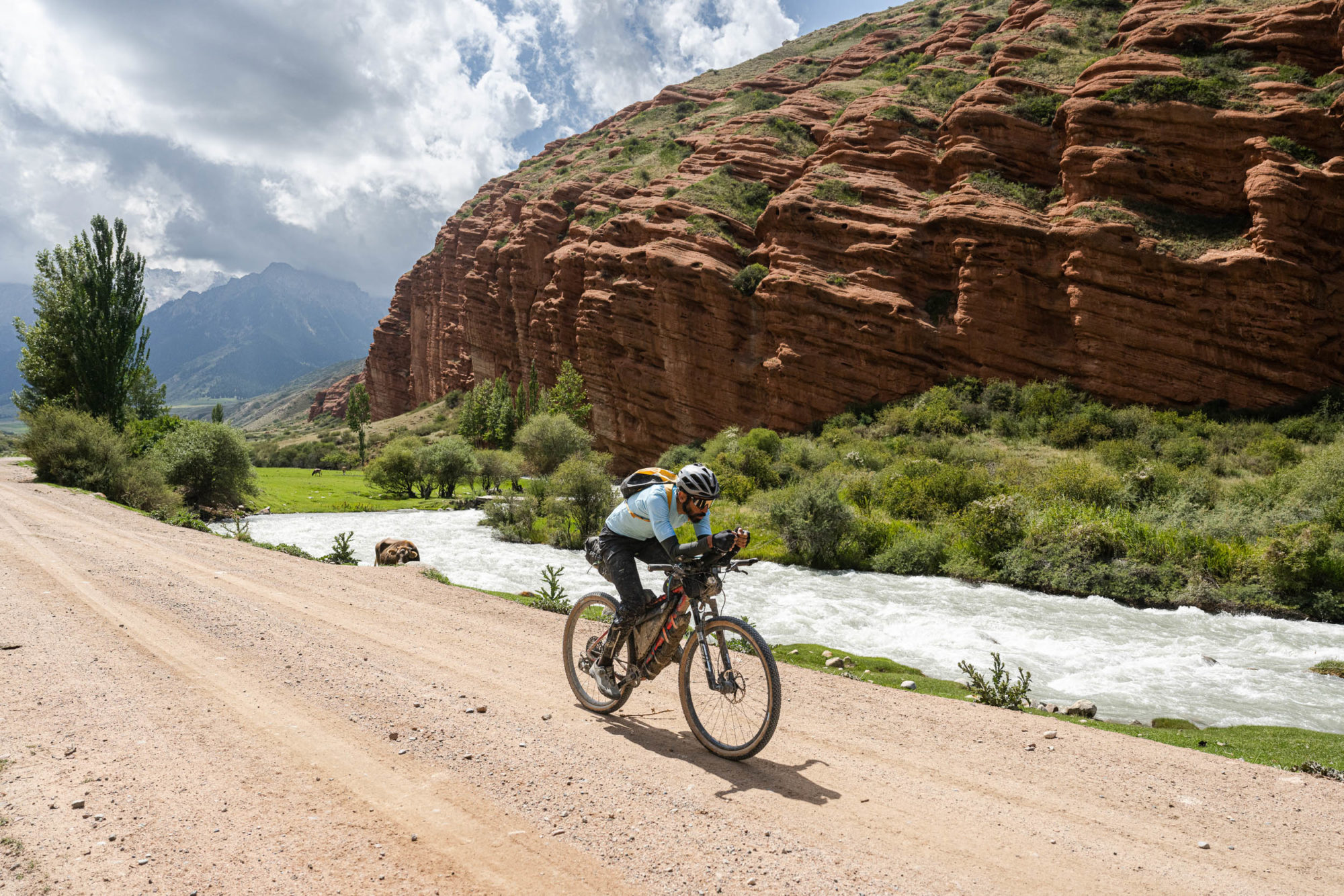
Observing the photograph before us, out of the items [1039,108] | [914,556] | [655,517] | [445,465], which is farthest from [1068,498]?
[445,465]

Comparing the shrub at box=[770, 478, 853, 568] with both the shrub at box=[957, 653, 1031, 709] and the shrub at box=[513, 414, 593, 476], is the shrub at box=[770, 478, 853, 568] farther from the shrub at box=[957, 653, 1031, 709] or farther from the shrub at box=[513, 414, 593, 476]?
the shrub at box=[513, 414, 593, 476]

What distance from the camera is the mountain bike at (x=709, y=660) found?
5031 mm

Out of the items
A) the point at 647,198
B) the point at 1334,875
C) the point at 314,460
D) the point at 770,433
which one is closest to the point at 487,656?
the point at 1334,875

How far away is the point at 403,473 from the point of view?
4722 cm

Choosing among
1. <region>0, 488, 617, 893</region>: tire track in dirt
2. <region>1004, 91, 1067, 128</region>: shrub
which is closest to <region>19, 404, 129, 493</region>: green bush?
<region>0, 488, 617, 893</region>: tire track in dirt

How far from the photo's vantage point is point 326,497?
44.3 m

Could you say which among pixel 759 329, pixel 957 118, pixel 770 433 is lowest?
pixel 770 433

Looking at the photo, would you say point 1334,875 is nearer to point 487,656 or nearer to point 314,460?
point 487,656

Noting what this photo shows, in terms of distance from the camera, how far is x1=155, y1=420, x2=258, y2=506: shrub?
32469 mm

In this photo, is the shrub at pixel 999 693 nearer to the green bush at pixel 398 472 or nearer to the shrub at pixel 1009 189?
the shrub at pixel 1009 189

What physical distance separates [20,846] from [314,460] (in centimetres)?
10085

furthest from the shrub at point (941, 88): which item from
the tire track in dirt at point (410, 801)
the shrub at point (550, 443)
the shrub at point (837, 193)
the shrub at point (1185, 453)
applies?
the tire track in dirt at point (410, 801)

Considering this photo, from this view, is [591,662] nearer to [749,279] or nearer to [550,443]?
[550,443]

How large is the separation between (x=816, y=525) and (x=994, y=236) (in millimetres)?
26821
